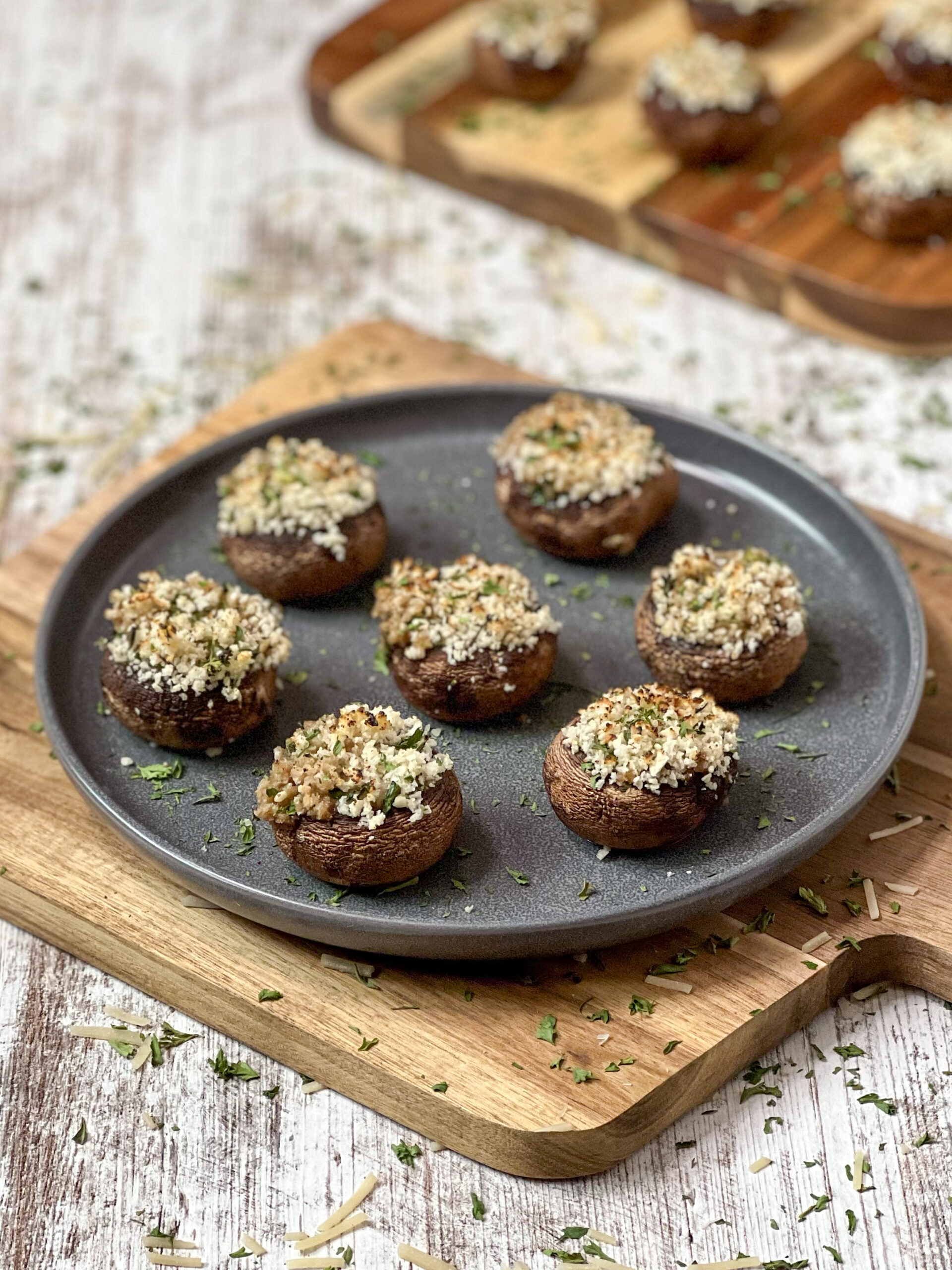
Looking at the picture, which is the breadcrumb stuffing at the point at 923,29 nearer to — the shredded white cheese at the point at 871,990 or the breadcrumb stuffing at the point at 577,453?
the breadcrumb stuffing at the point at 577,453

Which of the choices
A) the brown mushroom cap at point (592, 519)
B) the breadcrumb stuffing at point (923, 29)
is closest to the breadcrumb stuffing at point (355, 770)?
the brown mushroom cap at point (592, 519)

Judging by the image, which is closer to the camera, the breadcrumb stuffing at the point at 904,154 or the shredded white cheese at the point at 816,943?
the shredded white cheese at the point at 816,943

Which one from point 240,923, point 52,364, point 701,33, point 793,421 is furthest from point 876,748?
point 701,33

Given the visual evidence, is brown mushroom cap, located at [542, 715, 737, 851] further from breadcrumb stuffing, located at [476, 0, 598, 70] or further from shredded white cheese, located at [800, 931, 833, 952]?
breadcrumb stuffing, located at [476, 0, 598, 70]

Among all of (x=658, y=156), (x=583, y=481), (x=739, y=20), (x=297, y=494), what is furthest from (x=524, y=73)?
(x=297, y=494)

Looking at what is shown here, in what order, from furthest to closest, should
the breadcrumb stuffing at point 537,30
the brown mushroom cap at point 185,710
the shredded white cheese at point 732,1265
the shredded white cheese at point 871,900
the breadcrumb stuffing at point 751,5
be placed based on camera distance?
the breadcrumb stuffing at point 751,5 < the breadcrumb stuffing at point 537,30 < the brown mushroom cap at point 185,710 < the shredded white cheese at point 871,900 < the shredded white cheese at point 732,1265

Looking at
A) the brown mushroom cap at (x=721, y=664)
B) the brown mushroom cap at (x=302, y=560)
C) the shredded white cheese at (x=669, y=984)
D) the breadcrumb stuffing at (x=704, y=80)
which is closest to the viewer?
the shredded white cheese at (x=669, y=984)

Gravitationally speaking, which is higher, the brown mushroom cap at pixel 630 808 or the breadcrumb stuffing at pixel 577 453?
the breadcrumb stuffing at pixel 577 453

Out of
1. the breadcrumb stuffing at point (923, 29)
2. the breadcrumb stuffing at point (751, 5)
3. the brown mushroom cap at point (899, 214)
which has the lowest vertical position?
the brown mushroom cap at point (899, 214)

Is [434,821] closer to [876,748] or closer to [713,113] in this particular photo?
[876,748]
